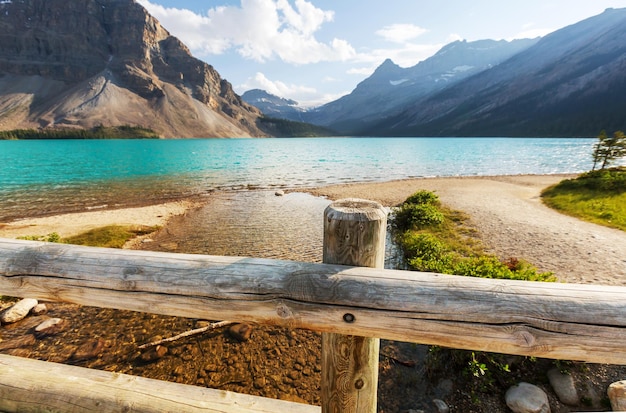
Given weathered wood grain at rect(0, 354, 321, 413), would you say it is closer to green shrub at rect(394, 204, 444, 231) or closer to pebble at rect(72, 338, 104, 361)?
pebble at rect(72, 338, 104, 361)

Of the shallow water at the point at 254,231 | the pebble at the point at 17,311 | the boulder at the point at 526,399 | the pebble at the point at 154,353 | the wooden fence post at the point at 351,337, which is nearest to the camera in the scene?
the wooden fence post at the point at 351,337

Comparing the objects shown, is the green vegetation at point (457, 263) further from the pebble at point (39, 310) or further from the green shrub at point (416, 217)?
the pebble at point (39, 310)

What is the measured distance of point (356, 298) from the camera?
2.13 metres

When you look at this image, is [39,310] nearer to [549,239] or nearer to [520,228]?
[549,239]

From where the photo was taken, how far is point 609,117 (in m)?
174

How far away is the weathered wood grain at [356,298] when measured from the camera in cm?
197

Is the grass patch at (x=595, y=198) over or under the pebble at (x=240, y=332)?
over

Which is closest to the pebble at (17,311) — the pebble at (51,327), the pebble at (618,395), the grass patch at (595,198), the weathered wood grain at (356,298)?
the pebble at (51,327)

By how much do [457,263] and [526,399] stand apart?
485cm

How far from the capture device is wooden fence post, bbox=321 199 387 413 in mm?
2264

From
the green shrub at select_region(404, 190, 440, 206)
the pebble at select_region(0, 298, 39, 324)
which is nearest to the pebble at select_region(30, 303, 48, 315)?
the pebble at select_region(0, 298, 39, 324)

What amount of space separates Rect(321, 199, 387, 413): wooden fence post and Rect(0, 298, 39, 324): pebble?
9.71 m

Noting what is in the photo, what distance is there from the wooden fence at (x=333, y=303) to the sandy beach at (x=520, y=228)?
1003 cm

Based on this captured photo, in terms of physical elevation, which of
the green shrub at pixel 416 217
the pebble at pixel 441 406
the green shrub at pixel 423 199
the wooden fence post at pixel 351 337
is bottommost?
the pebble at pixel 441 406
